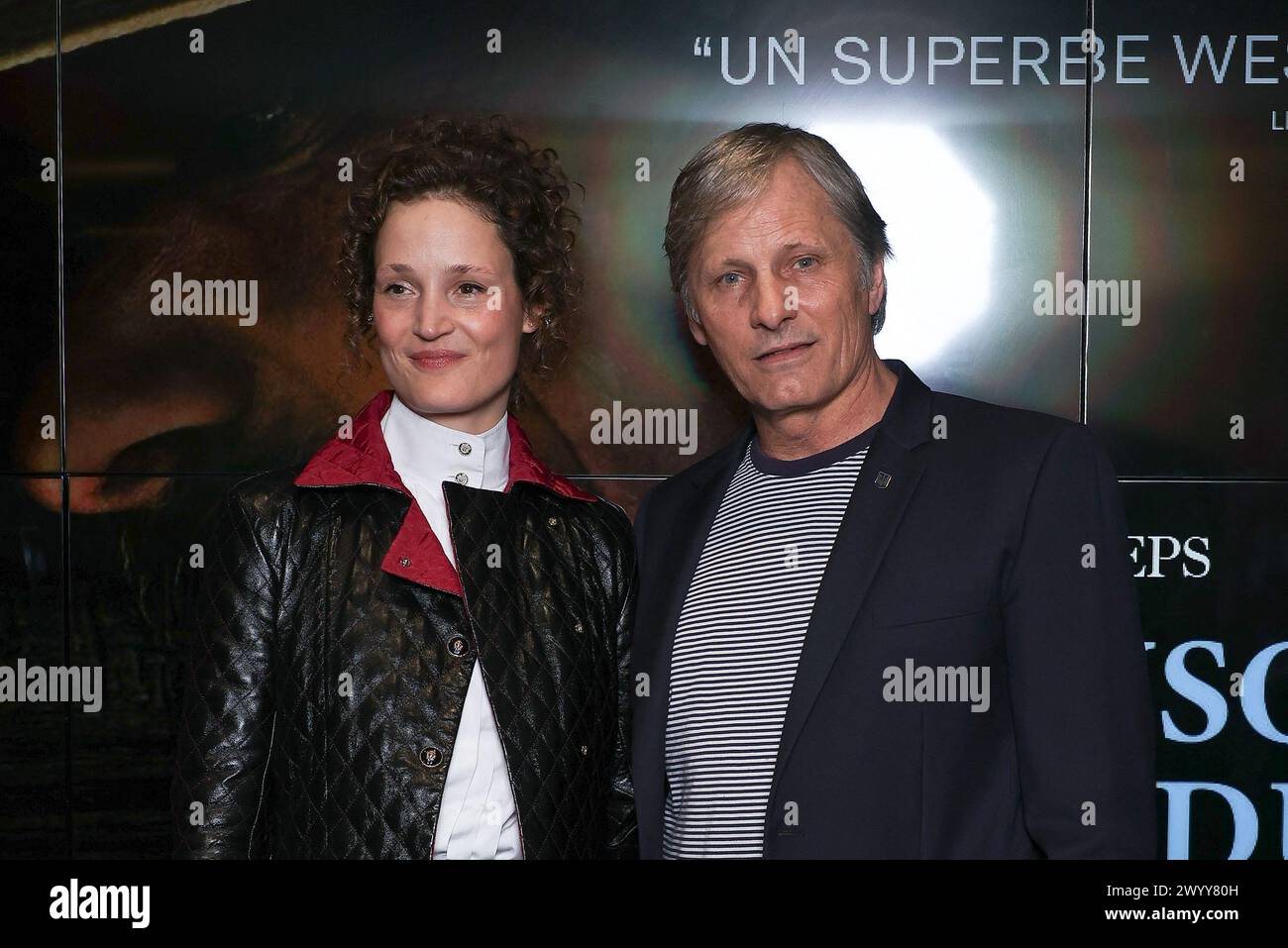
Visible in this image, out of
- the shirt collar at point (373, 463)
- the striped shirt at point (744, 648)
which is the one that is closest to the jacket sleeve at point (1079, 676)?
the striped shirt at point (744, 648)

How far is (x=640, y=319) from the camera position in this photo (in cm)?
334

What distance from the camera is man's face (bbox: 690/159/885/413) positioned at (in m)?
2.38

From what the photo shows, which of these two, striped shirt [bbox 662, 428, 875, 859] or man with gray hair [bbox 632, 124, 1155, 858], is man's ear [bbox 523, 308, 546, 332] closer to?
man with gray hair [bbox 632, 124, 1155, 858]

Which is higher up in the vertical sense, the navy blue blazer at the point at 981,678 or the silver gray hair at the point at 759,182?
the silver gray hair at the point at 759,182

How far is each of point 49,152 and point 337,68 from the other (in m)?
0.82

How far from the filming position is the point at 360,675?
2152 mm

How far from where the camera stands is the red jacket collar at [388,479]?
2.20 m

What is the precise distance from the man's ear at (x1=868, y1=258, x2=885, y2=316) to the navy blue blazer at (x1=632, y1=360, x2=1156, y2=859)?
16.7 inches

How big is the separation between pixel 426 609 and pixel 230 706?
0.37 m

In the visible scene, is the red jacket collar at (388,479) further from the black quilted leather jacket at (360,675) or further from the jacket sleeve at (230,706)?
the jacket sleeve at (230,706)

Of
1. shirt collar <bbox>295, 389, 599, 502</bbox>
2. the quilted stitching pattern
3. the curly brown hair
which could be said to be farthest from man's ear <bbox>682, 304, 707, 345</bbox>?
the quilted stitching pattern

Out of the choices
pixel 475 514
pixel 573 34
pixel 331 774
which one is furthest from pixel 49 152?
pixel 331 774

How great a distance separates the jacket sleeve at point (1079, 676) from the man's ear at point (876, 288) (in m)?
0.54
